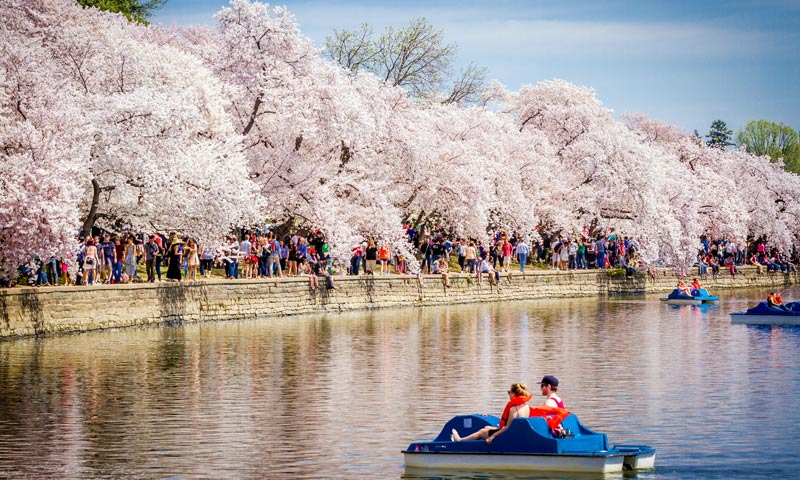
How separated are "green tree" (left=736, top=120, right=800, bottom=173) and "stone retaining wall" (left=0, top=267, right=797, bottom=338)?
78435 mm

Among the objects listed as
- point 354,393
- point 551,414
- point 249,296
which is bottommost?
point 354,393

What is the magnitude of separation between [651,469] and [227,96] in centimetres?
3473

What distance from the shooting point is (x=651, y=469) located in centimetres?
1830

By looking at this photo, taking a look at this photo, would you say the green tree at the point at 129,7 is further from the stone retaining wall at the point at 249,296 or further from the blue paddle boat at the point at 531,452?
the blue paddle boat at the point at 531,452

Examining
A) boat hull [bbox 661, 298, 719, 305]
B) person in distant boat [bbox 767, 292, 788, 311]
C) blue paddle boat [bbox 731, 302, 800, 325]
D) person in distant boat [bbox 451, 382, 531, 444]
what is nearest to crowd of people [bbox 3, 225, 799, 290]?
boat hull [bbox 661, 298, 719, 305]

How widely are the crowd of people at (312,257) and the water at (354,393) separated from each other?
8.83 ft

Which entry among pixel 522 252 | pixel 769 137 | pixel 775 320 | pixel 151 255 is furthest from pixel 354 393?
pixel 769 137

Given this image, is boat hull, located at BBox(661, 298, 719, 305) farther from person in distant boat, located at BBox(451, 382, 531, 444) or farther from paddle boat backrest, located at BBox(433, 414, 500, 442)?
person in distant boat, located at BBox(451, 382, 531, 444)

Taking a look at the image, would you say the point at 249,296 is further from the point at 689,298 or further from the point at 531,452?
the point at 531,452

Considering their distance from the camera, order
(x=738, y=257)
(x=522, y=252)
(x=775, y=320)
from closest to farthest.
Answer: (x=775, y=320) → (x=522, y=252) → (x=738, y=257)

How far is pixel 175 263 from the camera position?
43.5 m

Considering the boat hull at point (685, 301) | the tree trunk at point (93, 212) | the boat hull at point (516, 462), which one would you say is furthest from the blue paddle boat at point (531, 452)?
the boat hull at point (685, 301)

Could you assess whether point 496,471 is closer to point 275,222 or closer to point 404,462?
point 404,462

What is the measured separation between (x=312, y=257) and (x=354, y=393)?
24.0m
